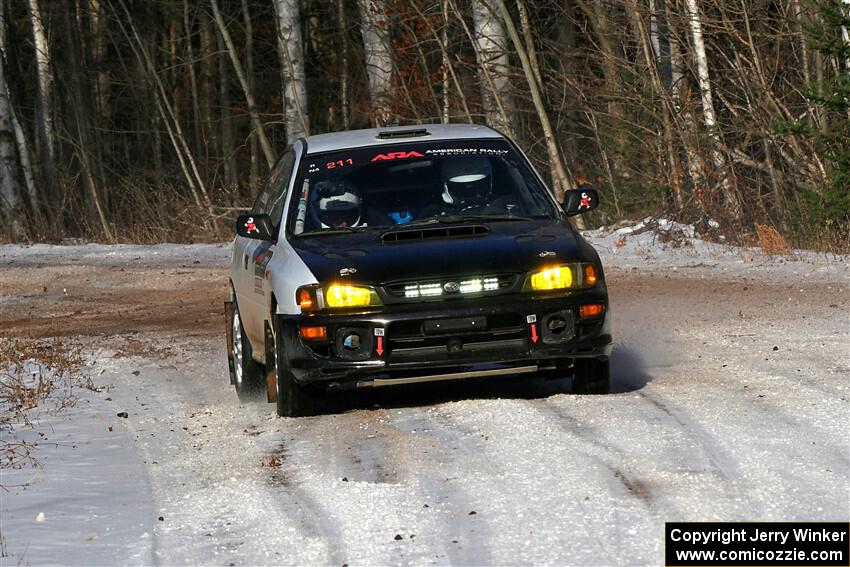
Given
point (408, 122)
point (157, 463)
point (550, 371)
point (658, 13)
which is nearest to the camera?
point (157, 463)

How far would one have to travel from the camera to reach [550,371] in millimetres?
9180

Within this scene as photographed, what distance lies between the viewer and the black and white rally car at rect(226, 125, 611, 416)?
28.8 ft

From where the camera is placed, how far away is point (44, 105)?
128 ft

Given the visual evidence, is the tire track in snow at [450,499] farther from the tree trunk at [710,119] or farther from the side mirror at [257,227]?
the tree trunk at [710,119]

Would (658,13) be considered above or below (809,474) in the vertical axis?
above

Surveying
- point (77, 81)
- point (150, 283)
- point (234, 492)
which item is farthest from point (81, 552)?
point (77, 81)

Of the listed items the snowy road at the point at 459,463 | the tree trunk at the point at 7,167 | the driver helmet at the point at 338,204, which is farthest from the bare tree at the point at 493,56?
the driver helmet at the point at 338,204

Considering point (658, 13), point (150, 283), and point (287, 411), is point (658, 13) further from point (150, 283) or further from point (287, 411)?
point (287, 411)

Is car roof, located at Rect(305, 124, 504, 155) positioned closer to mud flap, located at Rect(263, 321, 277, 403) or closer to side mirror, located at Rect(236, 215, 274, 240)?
side mirror, located at Rect(236, 215, 274, 240)

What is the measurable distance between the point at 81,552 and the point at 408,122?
23.7 metres

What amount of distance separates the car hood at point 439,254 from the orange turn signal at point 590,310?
0.87ft

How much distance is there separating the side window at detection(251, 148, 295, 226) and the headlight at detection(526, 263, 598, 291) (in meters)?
1.95

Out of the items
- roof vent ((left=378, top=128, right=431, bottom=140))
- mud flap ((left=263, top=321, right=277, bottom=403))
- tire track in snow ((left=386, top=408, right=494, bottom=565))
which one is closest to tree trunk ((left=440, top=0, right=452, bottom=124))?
roof vent ((left=378, top=128, right=431, bottom=140))

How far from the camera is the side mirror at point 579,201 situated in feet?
32.7
